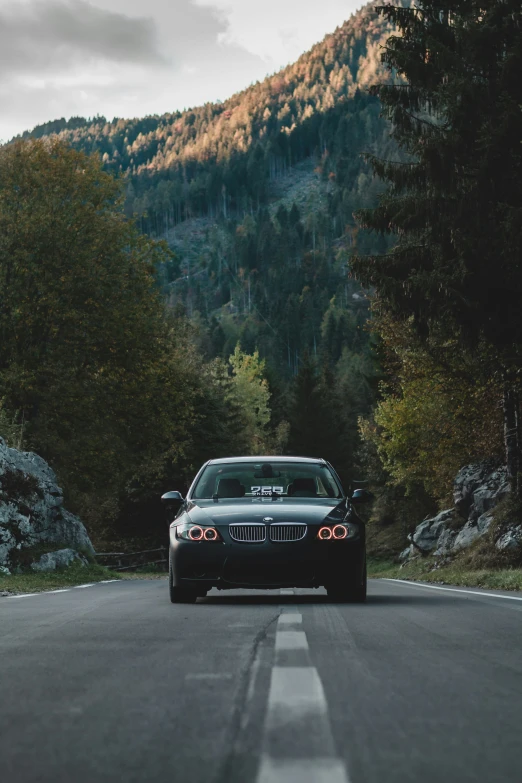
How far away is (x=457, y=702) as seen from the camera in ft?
14.8

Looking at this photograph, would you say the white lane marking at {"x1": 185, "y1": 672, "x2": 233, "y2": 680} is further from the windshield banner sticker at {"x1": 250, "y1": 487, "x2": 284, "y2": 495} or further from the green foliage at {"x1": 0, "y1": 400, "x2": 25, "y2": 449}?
the green foliage at {"x1": 0, "y1": 400, "x2": 25, "y2": 449}

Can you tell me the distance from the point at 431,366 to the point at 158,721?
81.9 feet

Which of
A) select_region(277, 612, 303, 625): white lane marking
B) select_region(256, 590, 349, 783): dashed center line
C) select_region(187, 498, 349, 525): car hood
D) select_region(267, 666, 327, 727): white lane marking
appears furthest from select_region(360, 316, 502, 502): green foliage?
select_region(256, 590, 349, 783): dashed center line

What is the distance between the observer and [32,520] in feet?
80.4

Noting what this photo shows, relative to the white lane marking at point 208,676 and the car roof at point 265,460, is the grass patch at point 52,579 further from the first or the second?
the white lane marking at point 208,676

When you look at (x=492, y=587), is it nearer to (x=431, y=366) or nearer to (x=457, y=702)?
(x=431, y=366)

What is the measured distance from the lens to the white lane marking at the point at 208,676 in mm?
5186

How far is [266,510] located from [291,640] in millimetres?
4385

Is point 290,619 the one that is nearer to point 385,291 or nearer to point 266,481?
point 266,481

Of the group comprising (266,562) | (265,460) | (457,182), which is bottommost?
(266,562)

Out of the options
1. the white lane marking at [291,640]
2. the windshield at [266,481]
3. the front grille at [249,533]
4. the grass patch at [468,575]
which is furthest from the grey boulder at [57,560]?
the white lane marking at [291,640]

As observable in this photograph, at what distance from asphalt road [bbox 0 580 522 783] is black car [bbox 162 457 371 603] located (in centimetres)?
218

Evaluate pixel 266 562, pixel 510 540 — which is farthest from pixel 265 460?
pixel 510 540

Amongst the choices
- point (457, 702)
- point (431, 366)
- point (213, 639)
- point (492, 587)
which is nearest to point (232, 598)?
point (213, 639)
